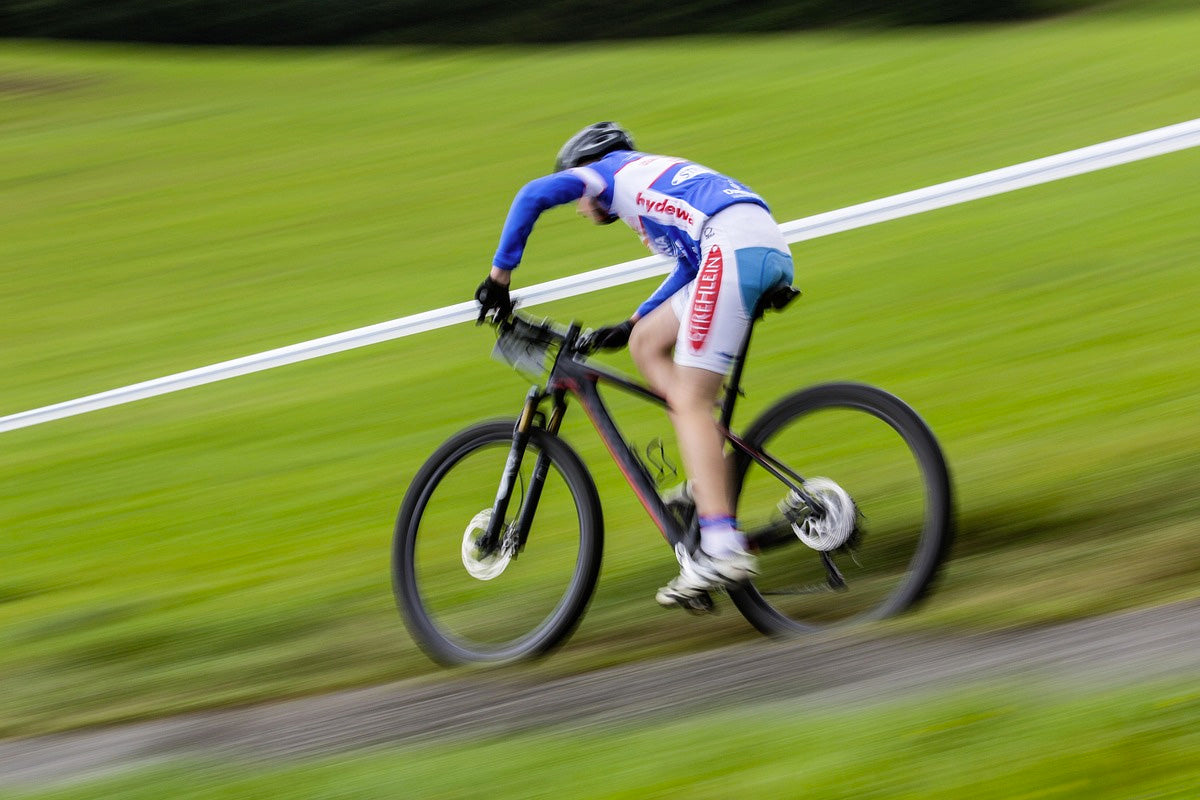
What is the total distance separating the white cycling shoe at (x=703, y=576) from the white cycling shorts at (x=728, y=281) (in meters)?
0.58

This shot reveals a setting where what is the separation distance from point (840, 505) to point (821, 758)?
1.22 m

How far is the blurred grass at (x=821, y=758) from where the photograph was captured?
310cm

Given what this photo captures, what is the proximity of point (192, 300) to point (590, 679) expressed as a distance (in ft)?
27.7

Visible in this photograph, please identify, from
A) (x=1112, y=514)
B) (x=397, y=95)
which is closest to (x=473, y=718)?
(x=1112, y=514)

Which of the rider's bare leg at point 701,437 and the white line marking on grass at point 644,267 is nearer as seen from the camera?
the rider's bare leg at point 701,437

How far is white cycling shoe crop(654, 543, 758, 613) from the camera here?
14.7 feet

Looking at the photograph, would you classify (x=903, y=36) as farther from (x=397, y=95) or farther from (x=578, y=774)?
(x=578, y=774)

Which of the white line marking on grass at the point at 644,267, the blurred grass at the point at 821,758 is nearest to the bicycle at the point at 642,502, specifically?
the blurred grass at the point at 821,758

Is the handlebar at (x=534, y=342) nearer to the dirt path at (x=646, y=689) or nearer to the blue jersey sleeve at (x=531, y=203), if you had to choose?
the blue jersey sleeve at (x=531, y=203)

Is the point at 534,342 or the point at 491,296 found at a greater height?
the point at 491,296

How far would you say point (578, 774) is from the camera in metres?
3.60

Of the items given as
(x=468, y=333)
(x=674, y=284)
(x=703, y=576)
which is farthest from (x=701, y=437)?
(x=468, y=333)

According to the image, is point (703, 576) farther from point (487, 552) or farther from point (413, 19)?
point (413, 19)

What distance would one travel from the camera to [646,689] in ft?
13.8
